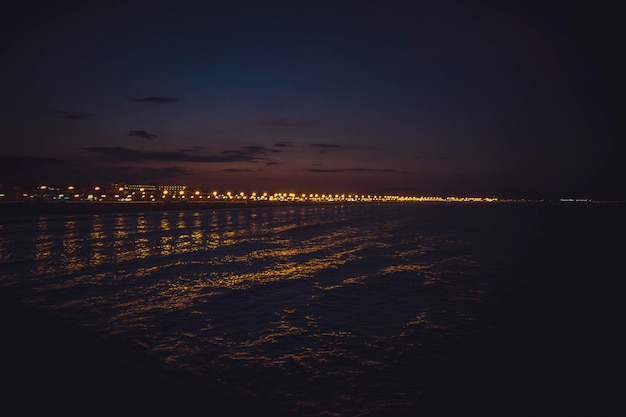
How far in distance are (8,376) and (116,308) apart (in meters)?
8.79

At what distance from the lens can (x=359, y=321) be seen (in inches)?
658

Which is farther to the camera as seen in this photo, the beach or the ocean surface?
the ocean surface

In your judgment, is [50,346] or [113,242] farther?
[113,242]

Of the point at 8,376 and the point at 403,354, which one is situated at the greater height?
the point at 8,376

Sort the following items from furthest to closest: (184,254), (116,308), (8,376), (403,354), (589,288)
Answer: (184,254), (589,288), (116,308), (403,354), (8,376)

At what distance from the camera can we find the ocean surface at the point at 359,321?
10.7m

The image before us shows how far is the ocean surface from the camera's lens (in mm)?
10742

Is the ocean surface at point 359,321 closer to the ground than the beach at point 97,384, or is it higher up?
closer to the ground

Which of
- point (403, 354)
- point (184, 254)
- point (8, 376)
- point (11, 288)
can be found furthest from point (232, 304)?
point (184, 254)

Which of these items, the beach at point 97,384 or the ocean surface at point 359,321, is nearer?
the beach at point 97,384

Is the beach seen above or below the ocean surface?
above

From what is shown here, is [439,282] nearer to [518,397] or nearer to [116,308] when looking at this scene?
[518,397]

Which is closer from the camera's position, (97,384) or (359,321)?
(97,384)

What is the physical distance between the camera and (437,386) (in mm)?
10977
